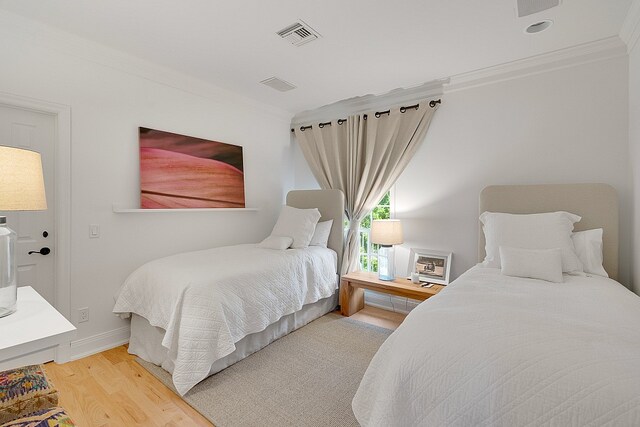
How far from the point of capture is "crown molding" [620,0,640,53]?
2.02 metres

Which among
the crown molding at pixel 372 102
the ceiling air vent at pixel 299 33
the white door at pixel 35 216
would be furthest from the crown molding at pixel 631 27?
the white door at pixel 35 216

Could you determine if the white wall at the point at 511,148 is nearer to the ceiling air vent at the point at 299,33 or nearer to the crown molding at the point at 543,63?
the crown molding at the point at 543,63

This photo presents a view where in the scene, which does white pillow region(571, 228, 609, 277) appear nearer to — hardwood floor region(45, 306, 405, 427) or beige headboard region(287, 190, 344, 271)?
beige headboard region(287, 190, 344, 271)

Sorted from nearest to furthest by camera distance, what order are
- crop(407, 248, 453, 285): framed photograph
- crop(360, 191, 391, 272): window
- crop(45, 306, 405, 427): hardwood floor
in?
crop(45, 306, 405, 427): hardwood floor < crop(407, 248, 453, 285): framed photograph < crop(360, 191, 391, 272): window

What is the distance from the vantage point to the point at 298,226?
11.2ft

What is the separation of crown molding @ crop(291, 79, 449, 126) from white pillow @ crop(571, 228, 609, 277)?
1888mm

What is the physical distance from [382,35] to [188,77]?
1985mm

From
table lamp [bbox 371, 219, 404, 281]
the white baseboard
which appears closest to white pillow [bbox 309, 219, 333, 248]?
table lamp [bbox 371, 219, 404, 281]

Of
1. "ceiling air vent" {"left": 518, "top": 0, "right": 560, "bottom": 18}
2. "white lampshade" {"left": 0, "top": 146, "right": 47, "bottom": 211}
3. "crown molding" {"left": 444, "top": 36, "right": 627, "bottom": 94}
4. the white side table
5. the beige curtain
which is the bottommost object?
the white side table

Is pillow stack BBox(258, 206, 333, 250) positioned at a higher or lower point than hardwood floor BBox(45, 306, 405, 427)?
higher

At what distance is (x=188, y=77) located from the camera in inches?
123

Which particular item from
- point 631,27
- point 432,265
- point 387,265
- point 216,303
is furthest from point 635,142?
point 216,303

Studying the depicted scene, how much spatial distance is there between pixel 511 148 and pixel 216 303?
115 inches

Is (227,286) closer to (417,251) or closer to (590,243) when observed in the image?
(417,251)
